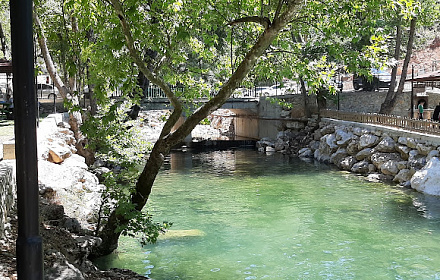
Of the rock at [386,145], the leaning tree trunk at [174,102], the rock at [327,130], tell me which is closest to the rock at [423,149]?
the rock at [386,145]

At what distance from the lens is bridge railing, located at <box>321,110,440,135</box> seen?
2012 cm

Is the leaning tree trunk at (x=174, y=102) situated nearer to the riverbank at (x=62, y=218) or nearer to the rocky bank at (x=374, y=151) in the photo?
the riverbank at (x=62, y=218)

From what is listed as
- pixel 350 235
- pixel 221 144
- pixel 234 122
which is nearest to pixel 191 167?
pixel 221 144

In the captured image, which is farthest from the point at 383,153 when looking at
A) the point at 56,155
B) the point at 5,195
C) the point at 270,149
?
the point at 5,195

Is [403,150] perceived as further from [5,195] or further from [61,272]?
[61,272]

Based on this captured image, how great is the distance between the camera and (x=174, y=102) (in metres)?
9.17

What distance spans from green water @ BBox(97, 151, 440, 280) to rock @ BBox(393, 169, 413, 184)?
29.2 inches

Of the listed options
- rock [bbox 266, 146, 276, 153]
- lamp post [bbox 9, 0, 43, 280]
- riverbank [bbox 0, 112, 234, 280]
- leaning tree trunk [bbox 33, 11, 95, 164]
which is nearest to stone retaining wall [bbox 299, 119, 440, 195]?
rock [bbox 266, 146, 276, 153]

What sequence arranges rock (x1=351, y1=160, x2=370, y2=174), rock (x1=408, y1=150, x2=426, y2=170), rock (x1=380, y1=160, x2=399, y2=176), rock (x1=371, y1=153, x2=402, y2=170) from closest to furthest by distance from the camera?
1. rock (x1=408, y1=150, x2=426, y2=170)
2. rock (x1=380, y1=160, x2=399, y2=176)
3. rock (x1=371, y1=153, x2=402, y2=170)
4. rock (x1=351, y1=160, x2=370, y2=174)

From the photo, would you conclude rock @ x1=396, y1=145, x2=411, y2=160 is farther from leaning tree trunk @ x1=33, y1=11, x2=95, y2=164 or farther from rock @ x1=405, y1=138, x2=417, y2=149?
leaning tree trunk @ x1=33, y1=11, x2=95, y2=164

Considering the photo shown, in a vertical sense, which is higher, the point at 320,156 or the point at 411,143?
the point at 411,143

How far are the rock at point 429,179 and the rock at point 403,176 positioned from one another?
1.00 m

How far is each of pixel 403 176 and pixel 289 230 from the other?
8463 millimetres

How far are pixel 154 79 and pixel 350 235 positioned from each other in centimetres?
707
